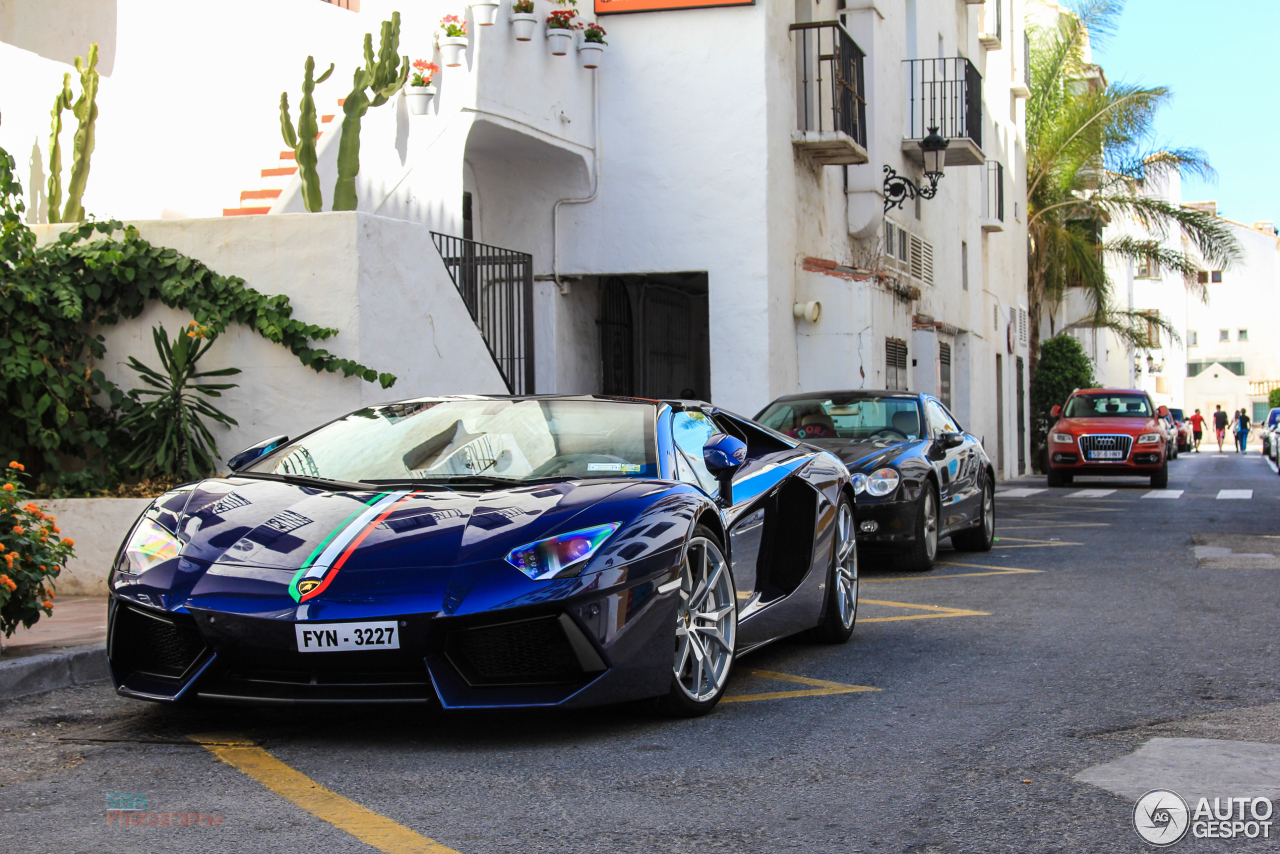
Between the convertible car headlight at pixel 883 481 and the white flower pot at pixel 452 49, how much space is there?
5.68 meters

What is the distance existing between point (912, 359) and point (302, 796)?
1799 centimetres

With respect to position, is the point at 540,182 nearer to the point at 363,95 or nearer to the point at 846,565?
the point at 363,95

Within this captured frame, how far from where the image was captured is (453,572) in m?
4.41

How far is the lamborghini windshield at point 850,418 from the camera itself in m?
11.0

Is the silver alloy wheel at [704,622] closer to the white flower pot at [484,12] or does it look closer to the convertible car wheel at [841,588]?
the convertible car wheel at [841,588]

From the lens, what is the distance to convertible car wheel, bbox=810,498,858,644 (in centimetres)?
678

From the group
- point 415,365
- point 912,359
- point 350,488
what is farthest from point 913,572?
point 912,359

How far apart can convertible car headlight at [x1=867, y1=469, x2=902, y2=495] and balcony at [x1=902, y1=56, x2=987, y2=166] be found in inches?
497

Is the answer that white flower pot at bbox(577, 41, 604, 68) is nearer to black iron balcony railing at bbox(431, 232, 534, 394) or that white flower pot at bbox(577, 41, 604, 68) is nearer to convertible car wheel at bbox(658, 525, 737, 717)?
black iron balcony railing at bbox(431, 232, 534, 394)

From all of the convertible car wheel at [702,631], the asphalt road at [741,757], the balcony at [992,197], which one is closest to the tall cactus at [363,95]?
the asphalt road at [741,757]

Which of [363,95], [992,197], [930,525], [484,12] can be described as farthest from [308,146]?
[992,197]

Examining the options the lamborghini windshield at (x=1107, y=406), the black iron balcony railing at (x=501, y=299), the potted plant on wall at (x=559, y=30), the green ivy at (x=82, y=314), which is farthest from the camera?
the lamborghini windshield at (x=1107, y=406)

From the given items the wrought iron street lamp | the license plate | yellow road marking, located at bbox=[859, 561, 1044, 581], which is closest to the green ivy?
yellow road marking, located at bbox=[859, 561, 1044, 581]

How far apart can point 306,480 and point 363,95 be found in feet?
23.3
